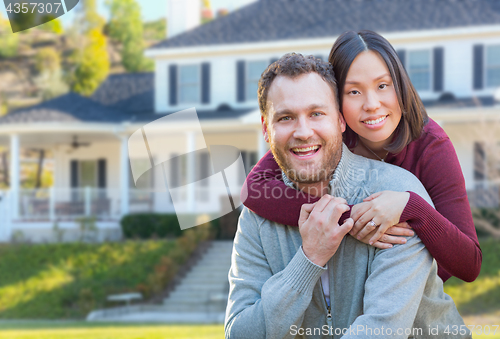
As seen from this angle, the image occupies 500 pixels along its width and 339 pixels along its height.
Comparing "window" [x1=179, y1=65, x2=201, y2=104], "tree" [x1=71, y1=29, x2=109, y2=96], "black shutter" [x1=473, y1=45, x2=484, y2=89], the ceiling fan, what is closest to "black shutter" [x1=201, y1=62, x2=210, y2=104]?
"window" [x1=179, y1=65, x2=201, y2=104]

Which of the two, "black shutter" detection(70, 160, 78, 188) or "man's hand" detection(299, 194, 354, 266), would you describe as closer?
"man's hand" detection(299, 194, 354, 266)

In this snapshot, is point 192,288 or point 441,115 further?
point 441,115

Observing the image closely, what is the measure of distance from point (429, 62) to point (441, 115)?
7.66ft

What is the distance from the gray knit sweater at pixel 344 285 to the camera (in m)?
2.26

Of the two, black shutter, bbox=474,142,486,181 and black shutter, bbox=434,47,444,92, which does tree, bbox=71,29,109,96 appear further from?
black shutter, bbox=474,142,486,181

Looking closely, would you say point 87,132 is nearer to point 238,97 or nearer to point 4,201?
point 4,201

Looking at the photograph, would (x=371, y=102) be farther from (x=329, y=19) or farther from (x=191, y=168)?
(x=191, y=168)

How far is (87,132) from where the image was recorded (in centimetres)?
1994

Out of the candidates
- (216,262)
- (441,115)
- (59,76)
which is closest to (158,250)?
(216,262)

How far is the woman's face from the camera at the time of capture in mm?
2760

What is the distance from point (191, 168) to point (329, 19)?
24.9 feet

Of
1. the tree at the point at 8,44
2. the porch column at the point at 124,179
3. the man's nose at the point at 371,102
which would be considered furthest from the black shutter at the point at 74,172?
the tree at the point at 8,44

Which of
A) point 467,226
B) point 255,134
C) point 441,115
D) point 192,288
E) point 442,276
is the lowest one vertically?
point 192,288

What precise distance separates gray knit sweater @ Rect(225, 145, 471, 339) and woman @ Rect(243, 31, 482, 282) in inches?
3.3
